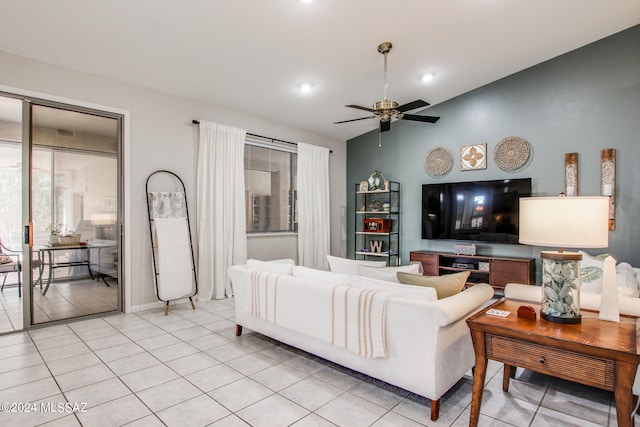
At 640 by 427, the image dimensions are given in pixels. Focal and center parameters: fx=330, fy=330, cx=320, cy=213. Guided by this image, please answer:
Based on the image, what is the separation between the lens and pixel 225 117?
4.99m

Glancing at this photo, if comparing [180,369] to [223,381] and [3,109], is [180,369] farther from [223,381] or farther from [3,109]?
A: [3,109]

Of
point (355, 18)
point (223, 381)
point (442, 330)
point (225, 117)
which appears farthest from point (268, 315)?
point (225, 117)

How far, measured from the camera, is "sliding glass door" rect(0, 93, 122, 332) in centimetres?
345

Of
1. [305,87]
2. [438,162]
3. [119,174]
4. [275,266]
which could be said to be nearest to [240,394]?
[275,266]

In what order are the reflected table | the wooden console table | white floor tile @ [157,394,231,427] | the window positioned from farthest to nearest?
1. the window
2. the reflected table
3. white floor tile @ [157,394,231,427]
4. the wooden console table

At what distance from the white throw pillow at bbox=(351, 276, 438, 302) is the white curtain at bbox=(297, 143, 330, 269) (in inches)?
144

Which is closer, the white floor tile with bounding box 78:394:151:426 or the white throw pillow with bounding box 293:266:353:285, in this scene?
the white floor tile with bounding box 78:394:151:426

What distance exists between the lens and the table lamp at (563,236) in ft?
5.68

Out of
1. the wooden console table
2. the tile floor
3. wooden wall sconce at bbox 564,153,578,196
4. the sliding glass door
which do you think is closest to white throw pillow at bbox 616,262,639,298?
the wooden console table

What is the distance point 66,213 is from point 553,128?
6.26m

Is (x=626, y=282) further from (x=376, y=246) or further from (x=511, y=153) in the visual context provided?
(x=376, y=246)

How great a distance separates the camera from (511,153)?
4914 mm

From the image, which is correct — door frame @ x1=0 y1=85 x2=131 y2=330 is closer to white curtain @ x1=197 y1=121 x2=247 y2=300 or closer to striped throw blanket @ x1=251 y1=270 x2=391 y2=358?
white curtain @ x1=197 y1=121 x2=247 y2=300

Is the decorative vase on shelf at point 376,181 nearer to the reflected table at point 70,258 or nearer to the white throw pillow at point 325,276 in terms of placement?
the white throw pillow at point 325,276
